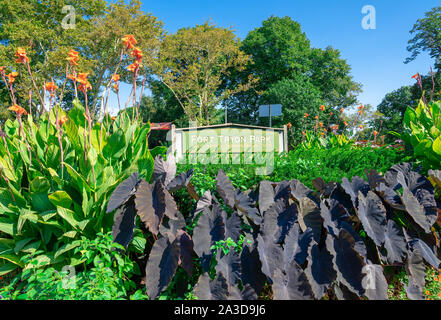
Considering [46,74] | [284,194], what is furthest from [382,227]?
[46,74]

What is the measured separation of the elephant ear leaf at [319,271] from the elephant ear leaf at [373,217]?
345 millimetres

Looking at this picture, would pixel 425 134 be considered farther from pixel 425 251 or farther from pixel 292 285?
pixel 292 285

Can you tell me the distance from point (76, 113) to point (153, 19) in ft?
48.9

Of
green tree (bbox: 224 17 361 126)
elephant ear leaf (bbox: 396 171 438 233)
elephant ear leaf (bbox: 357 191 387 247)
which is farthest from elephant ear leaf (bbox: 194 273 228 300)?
green tree (bbox: 224 17 361 126)

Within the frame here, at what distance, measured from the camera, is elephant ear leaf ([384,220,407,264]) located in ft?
5.25

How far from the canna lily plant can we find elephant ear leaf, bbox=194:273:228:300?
0.82 m

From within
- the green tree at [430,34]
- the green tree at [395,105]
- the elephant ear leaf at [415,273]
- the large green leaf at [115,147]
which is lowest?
the elephant ear leaf at [415,273]

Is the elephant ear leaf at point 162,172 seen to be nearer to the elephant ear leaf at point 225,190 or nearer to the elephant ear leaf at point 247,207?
the elephant ear leaf at point 225,190

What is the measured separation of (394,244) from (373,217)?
0.63 feet

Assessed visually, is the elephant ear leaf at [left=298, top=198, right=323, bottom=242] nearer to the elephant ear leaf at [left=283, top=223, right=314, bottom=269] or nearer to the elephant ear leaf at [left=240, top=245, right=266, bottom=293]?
the elephant ear leaf at [left=283, top=223, right=314, bottom=269]

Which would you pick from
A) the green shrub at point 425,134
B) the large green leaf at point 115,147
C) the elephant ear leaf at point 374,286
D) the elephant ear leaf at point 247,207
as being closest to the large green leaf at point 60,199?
the large green leaf at point 115,147

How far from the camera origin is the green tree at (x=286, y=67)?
19.5 meters

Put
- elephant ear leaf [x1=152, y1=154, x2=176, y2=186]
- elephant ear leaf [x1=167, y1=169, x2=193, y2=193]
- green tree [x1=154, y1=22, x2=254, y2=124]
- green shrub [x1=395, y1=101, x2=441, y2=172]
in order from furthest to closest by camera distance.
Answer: green tree [x1=154, y1=22, x2=254, y2=124]
green shrub [x1=395, y1=101, x2=441, y2=172]
elephant ear leaf [x1=152, y1=154, x2=176, y2=186]
elephant ear leaf [x1=167, y1=169, x2=193, y2=193]
